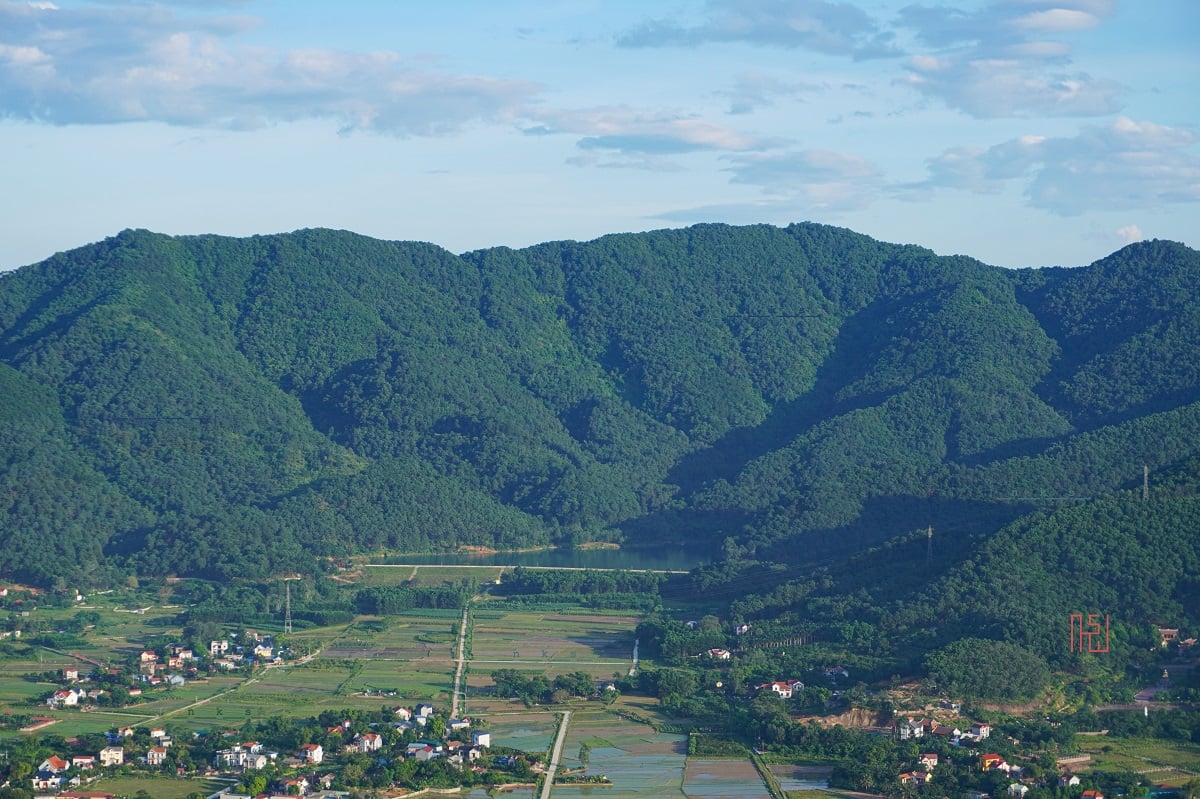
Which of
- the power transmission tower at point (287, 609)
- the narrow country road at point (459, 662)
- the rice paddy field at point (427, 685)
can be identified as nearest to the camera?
the rice paddy field at point (427, 685)

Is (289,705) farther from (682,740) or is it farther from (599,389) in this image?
(599,389)

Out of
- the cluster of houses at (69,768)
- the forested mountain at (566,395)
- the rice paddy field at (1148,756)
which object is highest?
the forested mountain at (566,395)

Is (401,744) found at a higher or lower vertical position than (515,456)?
lower

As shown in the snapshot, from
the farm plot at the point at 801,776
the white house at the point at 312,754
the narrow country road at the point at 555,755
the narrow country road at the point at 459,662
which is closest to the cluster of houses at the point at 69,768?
the white house at the point at 312,754

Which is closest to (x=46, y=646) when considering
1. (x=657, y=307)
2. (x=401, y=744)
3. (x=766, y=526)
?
(x=401, y=744)

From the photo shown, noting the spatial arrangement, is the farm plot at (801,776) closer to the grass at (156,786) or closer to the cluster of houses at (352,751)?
the cluster of houses at (352,751)
